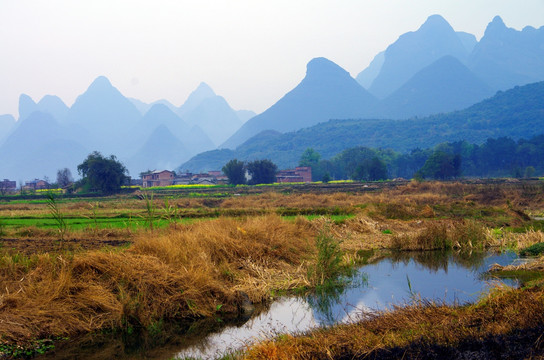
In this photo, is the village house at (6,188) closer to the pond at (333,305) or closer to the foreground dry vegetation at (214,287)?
the foreground dry vegetation at (214,287)

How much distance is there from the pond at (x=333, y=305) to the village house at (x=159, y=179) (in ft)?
324

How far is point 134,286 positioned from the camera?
11211 mm

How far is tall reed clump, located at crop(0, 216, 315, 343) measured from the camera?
10.0 metres

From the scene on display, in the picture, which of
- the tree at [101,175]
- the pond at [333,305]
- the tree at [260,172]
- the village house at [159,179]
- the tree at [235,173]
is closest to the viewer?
the pond at [333,305]

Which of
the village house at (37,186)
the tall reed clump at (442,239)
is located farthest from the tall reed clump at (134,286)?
the village house at (37,186)

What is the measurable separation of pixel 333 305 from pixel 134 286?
4997 mm

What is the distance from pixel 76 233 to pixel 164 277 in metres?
11.8

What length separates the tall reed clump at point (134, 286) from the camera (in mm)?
10000

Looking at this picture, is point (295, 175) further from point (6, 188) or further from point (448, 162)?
point (6, 188)

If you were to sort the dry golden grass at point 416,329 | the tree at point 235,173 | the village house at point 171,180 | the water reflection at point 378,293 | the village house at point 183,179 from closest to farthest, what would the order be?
the dry golden grass at point 416,329 < the water reflection at point 378,293 < the tree at point 235,173 < the village house at point 171,180 < the village house at point 183,179

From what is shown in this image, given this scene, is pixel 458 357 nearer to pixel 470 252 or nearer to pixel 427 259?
pixel 427 259

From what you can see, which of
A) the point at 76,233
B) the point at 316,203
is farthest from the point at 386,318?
the point at 316,203

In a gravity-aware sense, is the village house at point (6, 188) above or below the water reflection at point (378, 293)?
above

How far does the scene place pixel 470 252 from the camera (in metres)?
19.0
